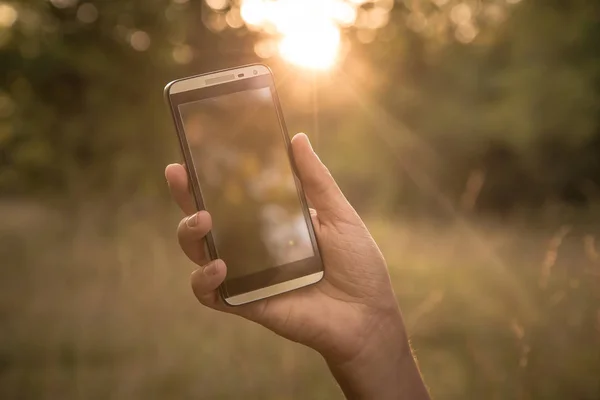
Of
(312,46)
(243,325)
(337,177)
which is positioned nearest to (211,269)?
(243,325)

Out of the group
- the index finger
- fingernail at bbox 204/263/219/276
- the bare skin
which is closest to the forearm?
the bare skin

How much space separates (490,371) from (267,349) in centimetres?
105

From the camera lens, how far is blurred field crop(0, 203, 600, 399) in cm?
248

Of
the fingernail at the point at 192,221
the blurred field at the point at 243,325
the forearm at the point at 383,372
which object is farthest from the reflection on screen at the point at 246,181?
the blurred field at the point at 243,325

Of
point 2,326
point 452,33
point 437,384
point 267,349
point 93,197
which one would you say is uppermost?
point 452,33

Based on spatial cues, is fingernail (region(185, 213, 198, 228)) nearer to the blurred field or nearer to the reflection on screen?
the reflection on screen

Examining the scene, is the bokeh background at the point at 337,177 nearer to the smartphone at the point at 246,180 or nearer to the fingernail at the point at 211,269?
the smartphone at the point at 246,180

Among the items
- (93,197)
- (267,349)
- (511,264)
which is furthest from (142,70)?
(511,264)

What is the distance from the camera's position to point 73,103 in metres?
4.62

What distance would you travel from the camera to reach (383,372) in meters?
1.24

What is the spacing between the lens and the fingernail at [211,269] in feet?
3.77

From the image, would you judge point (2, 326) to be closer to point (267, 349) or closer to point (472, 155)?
point (267, 349)

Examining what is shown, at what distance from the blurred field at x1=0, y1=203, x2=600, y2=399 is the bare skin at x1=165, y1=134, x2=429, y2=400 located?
716 mm

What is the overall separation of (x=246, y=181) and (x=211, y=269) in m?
0.30
